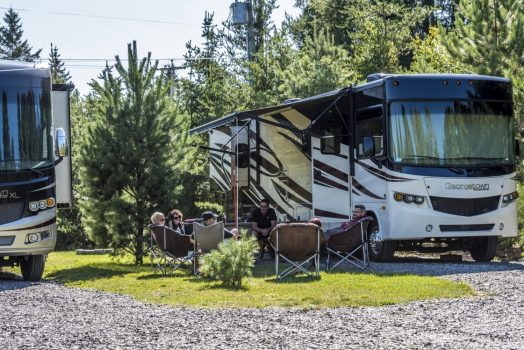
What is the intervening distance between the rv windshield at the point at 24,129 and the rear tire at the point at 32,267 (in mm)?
1472

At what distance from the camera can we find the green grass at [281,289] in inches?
436

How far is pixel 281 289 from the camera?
12430mm

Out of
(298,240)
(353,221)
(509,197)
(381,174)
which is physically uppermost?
(381,174)

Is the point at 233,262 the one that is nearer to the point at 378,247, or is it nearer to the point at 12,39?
the point at 378,247

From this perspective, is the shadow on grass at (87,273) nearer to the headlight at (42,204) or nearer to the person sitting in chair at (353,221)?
the headlight at (42,204)

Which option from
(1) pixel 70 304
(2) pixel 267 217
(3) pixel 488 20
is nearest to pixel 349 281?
(1) pixel 70 304

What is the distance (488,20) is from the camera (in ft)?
76.1

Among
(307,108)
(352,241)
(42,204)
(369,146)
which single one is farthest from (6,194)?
(307,108)

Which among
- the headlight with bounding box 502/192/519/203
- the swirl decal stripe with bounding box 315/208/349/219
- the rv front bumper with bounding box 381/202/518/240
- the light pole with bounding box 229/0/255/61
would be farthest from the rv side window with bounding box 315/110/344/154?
the light pole with bounding box 229/0/255/61

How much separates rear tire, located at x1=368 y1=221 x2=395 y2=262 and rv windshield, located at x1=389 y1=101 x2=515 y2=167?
4.65 feet

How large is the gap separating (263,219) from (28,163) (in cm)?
537

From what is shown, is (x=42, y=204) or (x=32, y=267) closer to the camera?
(x=42, y=204)

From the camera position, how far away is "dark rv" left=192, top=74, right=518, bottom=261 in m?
16.2

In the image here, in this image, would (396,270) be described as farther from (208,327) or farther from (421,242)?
(208,327)
